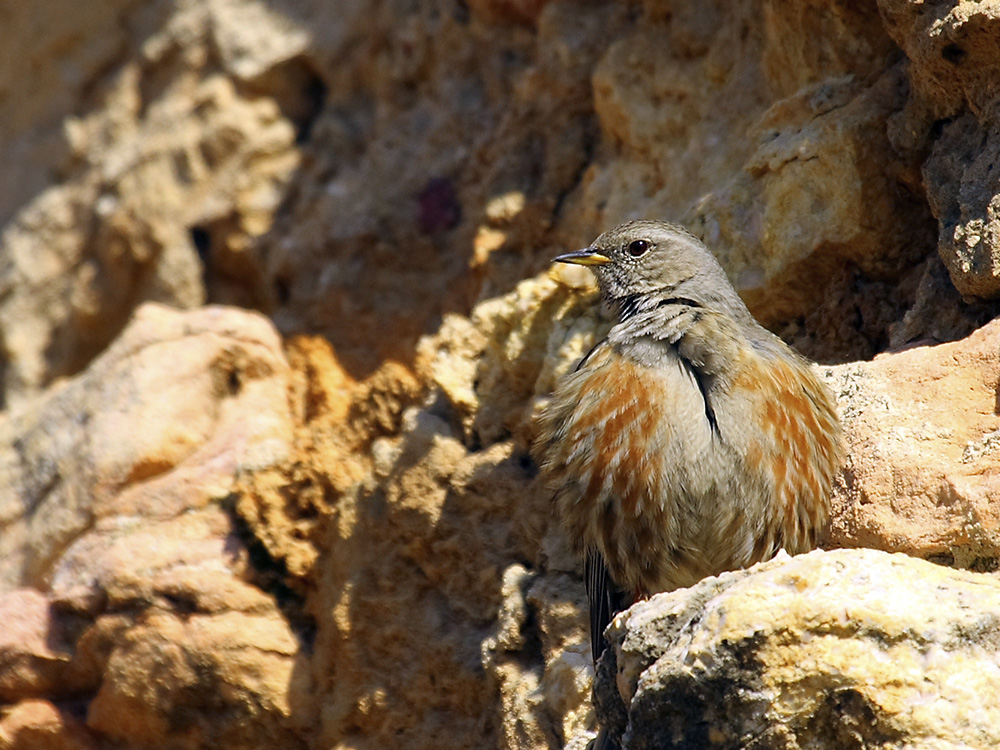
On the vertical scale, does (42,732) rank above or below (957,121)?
below

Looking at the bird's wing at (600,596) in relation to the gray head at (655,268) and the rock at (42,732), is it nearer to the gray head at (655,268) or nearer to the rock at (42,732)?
the gray head at (655,268)

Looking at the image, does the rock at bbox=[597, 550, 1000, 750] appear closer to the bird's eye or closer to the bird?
the bird

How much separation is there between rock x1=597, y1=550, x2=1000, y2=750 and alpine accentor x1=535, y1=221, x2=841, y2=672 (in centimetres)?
105

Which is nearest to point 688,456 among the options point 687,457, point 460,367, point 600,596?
point 687,457

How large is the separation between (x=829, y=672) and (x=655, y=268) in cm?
233

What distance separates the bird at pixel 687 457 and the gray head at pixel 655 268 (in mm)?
189

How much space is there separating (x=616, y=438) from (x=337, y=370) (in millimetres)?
2598

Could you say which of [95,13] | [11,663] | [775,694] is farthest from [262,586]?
[95,13]

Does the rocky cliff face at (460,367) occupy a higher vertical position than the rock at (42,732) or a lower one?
higher

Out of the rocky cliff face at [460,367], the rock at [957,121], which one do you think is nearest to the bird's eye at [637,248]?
the rocky cliff face at [460,367]

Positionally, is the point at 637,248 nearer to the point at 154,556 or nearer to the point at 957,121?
the point at 957,121

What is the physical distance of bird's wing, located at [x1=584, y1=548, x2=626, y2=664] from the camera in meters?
4.50

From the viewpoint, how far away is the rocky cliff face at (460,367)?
14.0ft

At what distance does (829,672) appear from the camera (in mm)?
3141
